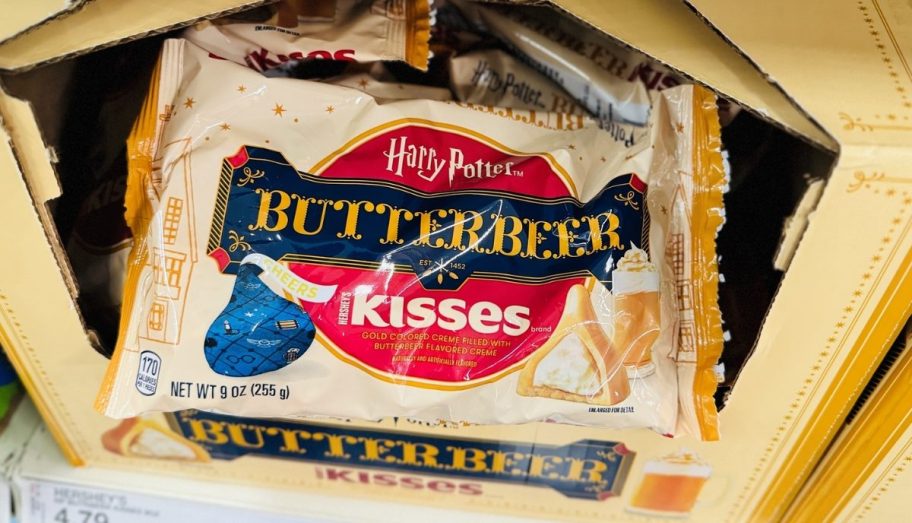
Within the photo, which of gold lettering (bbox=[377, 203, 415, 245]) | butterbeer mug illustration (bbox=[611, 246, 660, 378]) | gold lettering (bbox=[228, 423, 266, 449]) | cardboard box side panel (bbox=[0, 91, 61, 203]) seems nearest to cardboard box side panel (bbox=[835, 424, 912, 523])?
butterbeer mug illustration (bbox=[611, 246, 660, 378])

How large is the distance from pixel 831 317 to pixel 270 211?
0.45 m

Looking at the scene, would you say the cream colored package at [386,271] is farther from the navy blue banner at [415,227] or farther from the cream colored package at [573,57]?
the cream colored package at [573,57]

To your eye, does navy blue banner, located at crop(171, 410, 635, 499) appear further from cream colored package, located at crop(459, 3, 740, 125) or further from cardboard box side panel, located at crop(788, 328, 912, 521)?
cream colored package, located at crop(459, 3, 740, 125)

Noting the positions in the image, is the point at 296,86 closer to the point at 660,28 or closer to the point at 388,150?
the point at 388,150

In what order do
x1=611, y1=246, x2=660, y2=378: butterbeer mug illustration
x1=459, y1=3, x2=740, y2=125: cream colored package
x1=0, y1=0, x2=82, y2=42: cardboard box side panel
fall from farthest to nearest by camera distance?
1. x1=459, y1=3, x2=740, y2=125: cream colored package
2. x1=611, y1=246, x2=660, y2=378: butterbeer mug illustration
3. x1=0, y1=0, x2=82, y2=42: cardboard box side panel

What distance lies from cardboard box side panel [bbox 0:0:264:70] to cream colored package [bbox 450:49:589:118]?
0.28 metres

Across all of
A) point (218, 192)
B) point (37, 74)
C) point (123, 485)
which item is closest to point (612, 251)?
point (218, 192)

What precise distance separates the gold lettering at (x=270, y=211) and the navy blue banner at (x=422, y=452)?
9.0 inches

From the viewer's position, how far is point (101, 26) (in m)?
0.47

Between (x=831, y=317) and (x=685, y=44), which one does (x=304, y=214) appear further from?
(x=831, y=317)

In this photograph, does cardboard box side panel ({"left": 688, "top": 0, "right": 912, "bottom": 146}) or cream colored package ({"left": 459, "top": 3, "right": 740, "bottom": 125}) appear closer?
cardboard box side panel ({"left": 688, "top": 0, "right": 912, "bottom": 146})

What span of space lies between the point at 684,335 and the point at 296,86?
0.38 meters

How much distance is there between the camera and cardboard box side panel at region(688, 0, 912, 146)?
459 mm

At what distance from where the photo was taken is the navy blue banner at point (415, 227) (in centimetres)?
54
